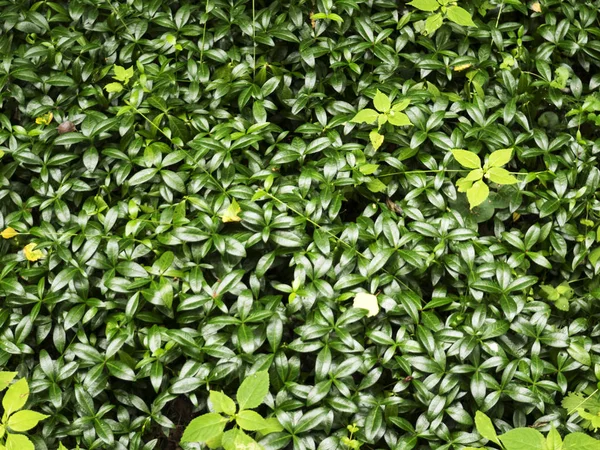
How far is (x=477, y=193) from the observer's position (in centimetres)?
261

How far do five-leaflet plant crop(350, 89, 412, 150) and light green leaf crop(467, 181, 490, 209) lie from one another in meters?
0.43

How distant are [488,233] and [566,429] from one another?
942 millimetres

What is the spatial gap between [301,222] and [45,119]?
4.70ft

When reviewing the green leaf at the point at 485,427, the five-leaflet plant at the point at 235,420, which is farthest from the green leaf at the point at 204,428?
the green leaf at the point at 485,427

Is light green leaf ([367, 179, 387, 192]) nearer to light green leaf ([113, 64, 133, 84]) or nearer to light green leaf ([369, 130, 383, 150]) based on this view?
light green leaf ([369, 130, 383, 150])

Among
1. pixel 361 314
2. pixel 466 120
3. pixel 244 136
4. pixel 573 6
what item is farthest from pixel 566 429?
pixel 573 6

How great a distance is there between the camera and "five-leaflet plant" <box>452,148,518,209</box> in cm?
261

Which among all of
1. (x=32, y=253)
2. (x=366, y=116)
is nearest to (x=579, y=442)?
(x=366, y=116)

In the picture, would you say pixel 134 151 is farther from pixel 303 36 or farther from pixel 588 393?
pixel 588 393

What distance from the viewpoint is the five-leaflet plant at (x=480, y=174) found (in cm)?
261

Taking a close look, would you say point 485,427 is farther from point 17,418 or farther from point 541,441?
point 17,418

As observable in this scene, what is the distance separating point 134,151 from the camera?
9.60ft

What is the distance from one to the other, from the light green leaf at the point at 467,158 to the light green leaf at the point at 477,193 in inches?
3.9

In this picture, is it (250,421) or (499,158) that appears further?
(499,158)
